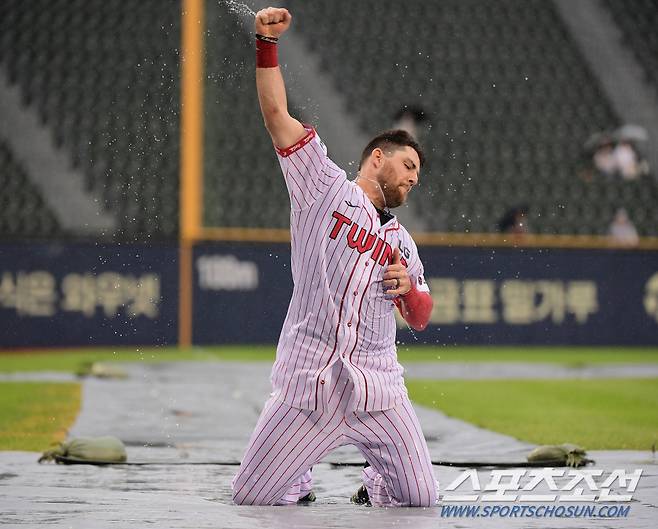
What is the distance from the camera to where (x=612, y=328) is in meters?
15.5

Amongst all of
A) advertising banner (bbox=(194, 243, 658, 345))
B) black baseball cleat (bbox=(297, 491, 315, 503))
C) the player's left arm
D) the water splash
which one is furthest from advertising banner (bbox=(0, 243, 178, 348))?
the player's left arm

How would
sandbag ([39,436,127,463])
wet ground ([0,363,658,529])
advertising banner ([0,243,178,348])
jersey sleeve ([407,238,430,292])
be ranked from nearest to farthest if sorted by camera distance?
wet ground ([0,363,658,529]), jersey sleeve ([407,238,430,292]), sandbag ([39,436,127,463]), advertising banner ([0,243,178,348])

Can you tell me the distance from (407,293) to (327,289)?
335 mm

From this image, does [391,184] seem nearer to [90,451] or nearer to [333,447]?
[333,447]

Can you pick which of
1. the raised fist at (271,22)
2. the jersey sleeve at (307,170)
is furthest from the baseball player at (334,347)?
the raised fist at (271,22)

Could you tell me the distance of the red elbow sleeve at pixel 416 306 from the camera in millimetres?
4470

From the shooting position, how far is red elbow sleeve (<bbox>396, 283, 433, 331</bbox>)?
14.7ft

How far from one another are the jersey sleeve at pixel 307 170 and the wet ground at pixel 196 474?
3.65 feet

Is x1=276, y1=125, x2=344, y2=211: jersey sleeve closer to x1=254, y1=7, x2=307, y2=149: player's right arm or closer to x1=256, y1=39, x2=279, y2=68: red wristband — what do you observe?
x1=254, y1=7, x2=307, y2=149: player's right arm

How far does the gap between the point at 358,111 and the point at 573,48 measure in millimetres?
4332

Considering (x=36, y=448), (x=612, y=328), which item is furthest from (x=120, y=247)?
(x=36, y=448)

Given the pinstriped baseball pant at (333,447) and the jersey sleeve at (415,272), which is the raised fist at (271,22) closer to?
the jersey sleeve at (415,272)

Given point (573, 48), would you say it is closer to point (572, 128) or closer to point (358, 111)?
point (572, 128)

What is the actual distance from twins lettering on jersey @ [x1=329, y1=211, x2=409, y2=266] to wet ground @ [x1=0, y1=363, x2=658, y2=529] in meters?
0.91
